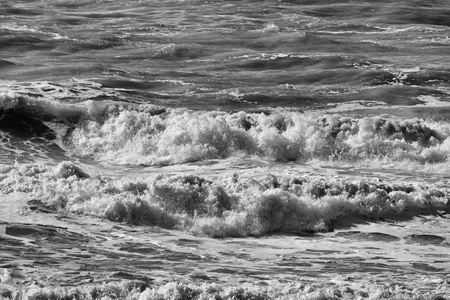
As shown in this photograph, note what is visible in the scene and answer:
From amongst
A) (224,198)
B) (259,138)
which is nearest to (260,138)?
(259,138)

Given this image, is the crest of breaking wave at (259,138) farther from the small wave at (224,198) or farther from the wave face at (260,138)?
the small wave at (224,198)

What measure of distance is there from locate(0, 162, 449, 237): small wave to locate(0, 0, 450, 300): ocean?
3cm

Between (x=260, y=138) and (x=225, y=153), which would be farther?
(x=260, y=138)

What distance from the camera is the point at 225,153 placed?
16.9 meters

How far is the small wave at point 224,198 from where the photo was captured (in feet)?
43.0

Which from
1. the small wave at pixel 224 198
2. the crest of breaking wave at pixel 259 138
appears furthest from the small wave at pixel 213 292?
the crest of breaking wave at pixel 259 138

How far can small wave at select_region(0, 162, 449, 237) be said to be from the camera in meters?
13.1

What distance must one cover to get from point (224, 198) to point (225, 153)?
342 cm

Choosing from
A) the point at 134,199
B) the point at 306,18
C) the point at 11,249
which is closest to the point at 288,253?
the point at 134,199

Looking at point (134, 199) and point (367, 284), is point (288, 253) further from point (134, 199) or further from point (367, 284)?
point (134, 199)

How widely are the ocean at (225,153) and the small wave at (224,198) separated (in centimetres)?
3

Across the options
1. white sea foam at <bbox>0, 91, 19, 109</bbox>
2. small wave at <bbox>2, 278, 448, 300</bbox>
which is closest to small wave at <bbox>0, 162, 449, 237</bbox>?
small wave at <bbox>2, 278, 448, 300</bbox>

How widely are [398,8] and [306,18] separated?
130 inches

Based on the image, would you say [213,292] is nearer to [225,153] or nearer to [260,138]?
[225,153]
